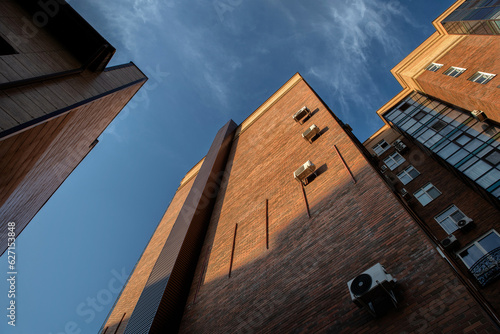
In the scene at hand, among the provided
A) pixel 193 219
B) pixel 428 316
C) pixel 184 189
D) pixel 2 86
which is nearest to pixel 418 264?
pixel 428 316

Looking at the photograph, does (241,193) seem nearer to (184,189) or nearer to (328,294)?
(328,294)

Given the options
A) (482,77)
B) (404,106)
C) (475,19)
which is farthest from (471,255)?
(475,19)

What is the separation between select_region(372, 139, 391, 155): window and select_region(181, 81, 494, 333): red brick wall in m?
7.85

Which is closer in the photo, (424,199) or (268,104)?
(424,199)

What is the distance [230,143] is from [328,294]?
15.7m

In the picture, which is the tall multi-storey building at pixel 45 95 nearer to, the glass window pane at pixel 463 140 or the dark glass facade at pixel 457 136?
the dark glass facade at pixel 457 136

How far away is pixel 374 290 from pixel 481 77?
15.0 m

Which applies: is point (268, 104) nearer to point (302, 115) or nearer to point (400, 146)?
point (302, 115)

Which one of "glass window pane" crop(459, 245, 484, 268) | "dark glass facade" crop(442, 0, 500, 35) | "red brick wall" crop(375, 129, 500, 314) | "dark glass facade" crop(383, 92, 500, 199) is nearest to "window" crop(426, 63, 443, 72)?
"dark glass facade" crop(383, 92, 500, 199)

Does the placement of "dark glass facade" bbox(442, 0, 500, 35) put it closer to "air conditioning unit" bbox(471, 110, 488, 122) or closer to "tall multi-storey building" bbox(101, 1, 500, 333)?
"tall multi-storey building" bbox(101, 1, 500, 333)

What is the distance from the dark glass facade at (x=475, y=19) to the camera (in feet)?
49.6

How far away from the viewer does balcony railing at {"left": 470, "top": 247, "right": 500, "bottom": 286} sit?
342 inches

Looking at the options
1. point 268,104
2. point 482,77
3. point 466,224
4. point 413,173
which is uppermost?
point 268,104

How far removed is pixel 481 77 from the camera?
46.7ft
